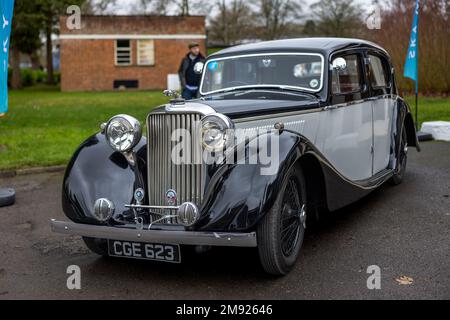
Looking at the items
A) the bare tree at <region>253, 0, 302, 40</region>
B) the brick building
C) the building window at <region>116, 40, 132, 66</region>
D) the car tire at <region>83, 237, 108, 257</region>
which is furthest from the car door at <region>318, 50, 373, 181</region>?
the bare tree at <region>253, 0, 302, 40</region>

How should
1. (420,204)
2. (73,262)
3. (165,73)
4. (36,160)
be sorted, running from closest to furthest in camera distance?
(73,262) < (420,204) < (36,160) < (165,73)

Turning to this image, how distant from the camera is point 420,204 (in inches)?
245

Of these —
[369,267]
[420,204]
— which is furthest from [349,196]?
[420,204]

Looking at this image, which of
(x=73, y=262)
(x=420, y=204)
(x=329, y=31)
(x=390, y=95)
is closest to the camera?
(x=73, y=262)

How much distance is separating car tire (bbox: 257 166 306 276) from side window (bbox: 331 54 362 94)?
144 cm

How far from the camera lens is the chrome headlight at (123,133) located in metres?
4.35

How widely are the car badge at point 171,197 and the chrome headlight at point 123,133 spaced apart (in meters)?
0.49

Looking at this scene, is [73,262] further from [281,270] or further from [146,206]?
[281,270]

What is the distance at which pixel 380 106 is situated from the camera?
645cm

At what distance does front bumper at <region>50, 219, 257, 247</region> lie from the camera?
12.2 ft

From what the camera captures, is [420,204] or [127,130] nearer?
[127,130]

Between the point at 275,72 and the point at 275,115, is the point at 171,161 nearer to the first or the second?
the point at 275,115

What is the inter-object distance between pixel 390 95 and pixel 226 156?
3.51 m

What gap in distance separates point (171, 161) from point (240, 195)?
0.70 metres
